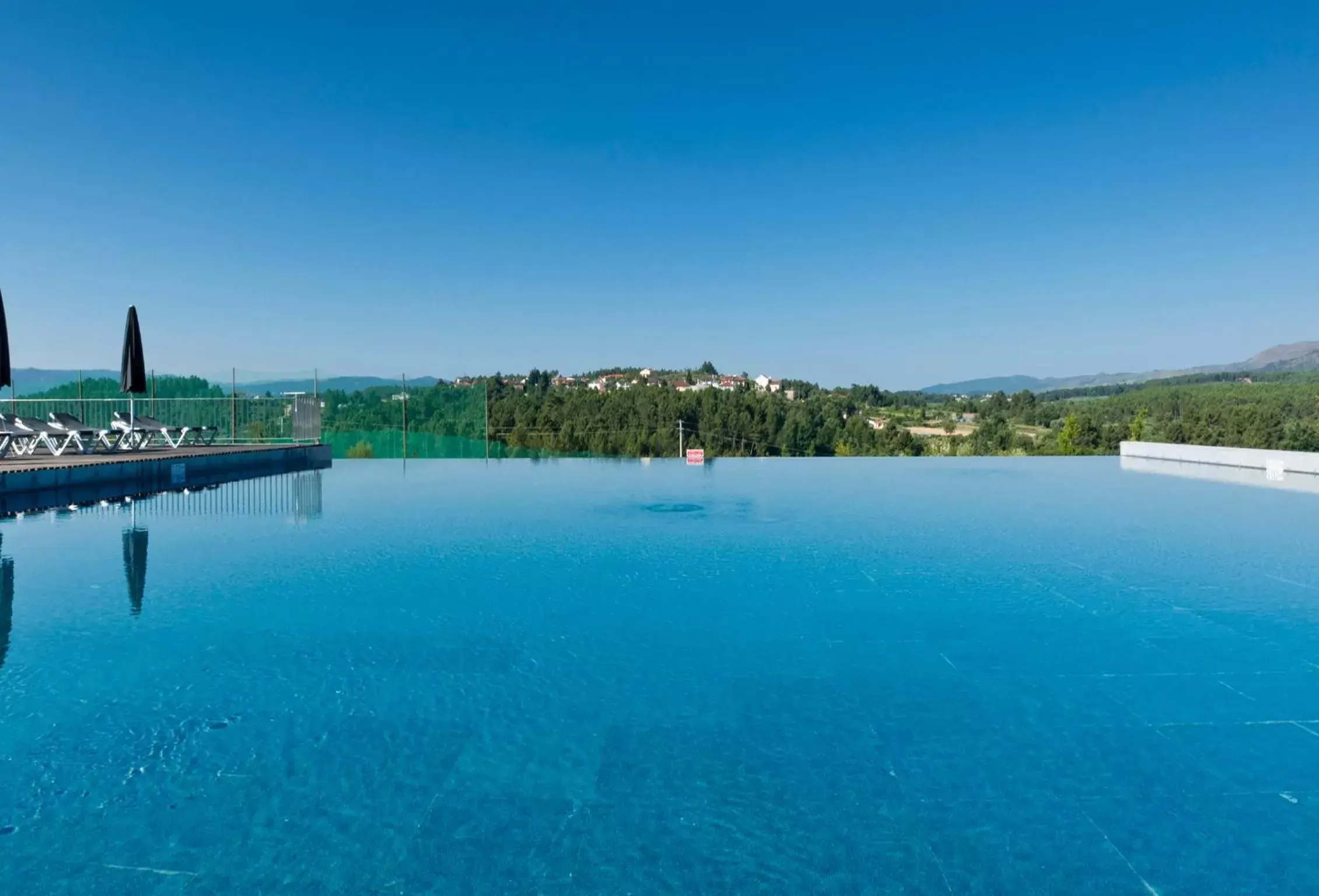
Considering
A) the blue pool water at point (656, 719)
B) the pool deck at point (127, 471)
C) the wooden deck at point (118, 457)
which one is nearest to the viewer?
the blue pool water at point (656, 719)

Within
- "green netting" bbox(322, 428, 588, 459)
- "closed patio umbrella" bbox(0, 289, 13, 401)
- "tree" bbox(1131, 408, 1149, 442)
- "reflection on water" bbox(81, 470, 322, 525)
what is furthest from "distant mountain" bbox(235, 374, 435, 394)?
"tree" bbox(1131, 408, 1149, 442)

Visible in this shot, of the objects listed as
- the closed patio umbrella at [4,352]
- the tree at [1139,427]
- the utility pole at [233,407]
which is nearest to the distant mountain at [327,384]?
the utility pole at [233,407]

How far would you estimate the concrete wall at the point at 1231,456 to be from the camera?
1349 cm

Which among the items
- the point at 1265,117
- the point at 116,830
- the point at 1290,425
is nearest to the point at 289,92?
the point at 116,830

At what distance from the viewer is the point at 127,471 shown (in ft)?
34.6

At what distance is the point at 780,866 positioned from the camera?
1952 millimetres

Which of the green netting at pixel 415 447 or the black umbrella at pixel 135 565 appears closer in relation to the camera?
the black umbrella at pixel 135 565

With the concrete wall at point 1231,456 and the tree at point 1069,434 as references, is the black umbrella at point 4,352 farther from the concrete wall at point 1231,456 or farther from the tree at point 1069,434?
the tree at point 1069,434

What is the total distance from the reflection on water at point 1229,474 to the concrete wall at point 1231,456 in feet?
0.23

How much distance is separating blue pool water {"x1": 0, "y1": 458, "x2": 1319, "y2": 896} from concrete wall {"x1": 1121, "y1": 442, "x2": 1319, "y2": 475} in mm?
8839

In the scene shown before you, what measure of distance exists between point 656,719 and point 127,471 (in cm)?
1064

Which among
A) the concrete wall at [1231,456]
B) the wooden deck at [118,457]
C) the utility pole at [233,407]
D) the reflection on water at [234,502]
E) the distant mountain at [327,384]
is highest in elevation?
the distant mountain at [327,384]

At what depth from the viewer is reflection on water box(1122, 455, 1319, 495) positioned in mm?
12133

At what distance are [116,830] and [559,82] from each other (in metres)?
17.9
